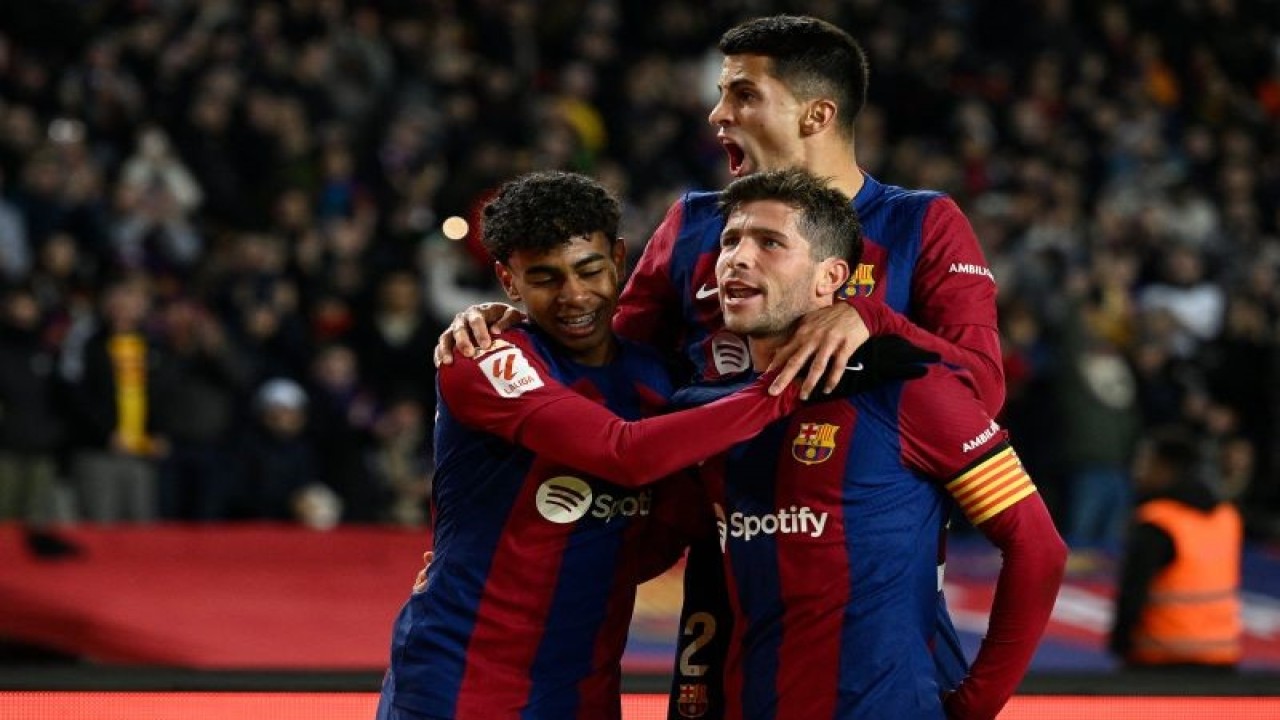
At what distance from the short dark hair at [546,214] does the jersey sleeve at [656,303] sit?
0.92ft

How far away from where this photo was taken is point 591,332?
148 inches

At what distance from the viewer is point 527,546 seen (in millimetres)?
3676

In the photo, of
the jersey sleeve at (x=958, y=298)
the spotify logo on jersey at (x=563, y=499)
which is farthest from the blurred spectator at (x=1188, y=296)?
the spotify logo on jersey at (x=563, y=499)

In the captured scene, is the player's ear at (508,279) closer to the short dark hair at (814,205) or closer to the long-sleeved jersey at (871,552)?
the short dark hair at (814,205)

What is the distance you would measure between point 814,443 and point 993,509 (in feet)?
1.08

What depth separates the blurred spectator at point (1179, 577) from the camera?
6.96 meters

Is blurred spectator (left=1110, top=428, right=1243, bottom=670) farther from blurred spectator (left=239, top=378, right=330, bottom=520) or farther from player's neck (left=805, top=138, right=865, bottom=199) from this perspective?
blurred spectator (left=239, top=378, right=330, bottom=520)

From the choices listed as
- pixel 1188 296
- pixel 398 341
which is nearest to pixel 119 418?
pixel 398 341

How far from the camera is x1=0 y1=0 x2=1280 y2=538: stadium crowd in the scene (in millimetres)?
10078

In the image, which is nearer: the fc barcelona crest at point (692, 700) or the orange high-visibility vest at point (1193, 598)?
the fc barcelona crest at point (692, 700)

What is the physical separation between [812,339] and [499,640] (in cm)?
85

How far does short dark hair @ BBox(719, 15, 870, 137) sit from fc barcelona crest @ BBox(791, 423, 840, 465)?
85cm

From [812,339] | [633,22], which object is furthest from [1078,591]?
[633,22]

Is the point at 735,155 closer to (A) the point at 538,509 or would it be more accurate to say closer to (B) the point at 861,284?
(B) the point at 861,284
